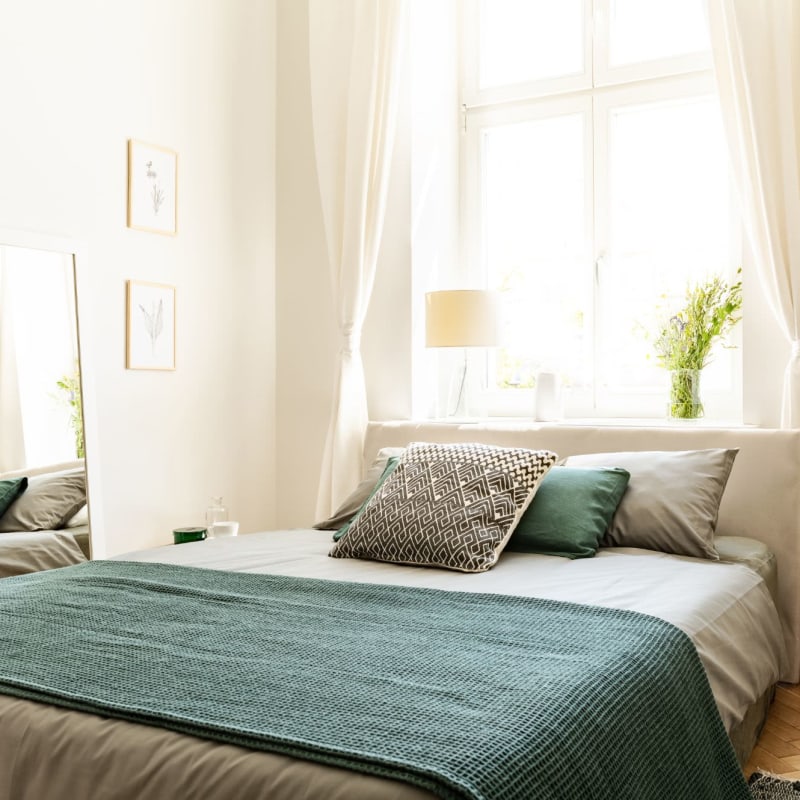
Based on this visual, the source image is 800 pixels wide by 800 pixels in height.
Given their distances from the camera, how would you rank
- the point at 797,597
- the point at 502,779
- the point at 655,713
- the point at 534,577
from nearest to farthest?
the point at 502,779
the point at 655,713
the point at 534,577
the point at 797,597

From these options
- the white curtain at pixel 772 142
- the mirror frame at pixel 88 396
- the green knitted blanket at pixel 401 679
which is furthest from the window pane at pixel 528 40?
the green knitted blanket at pixel 401 679

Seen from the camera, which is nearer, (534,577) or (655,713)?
(655,713)

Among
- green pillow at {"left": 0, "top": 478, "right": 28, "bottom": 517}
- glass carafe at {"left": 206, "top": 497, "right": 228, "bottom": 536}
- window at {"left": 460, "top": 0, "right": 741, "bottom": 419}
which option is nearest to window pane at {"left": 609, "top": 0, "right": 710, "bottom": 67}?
window at {"left": 460, "top": 0, "right": 741, "bottom": 419}

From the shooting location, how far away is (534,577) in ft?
8.27

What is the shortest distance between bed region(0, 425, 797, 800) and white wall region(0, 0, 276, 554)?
0.72 metres

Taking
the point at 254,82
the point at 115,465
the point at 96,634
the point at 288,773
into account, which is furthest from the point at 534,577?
the point at 254,82

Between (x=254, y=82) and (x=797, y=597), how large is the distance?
A: 10.4ft

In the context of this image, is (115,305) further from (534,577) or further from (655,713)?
(655,713)

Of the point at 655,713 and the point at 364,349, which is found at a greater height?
the point at 364,349

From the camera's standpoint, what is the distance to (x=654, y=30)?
13.0ft

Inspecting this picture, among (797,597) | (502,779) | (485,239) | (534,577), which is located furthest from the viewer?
(485,239)

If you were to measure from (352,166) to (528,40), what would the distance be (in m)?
1.05

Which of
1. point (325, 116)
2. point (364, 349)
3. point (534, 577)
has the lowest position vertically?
point (534, 577)

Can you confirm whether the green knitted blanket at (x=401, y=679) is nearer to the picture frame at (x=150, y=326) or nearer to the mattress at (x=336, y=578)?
the mattress at (x=336, y=578)
